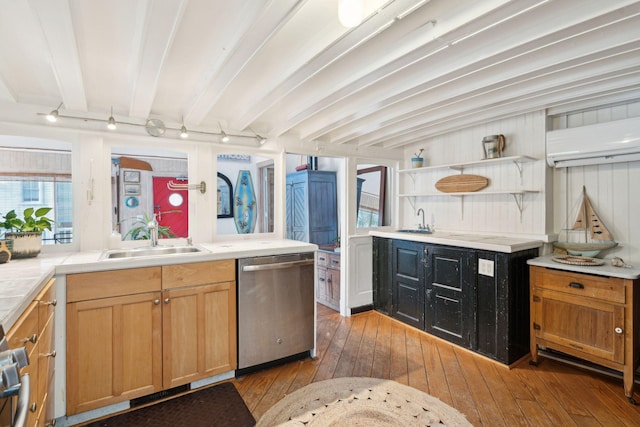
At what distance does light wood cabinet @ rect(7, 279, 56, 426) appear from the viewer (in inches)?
47.0

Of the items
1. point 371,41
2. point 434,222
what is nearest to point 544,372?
point 434,222

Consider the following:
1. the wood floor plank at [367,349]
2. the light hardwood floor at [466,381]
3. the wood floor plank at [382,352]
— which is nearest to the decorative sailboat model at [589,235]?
the light hardwood floor at [466,381]

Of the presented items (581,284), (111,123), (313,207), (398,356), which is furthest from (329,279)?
(111,123)

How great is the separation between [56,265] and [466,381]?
9.52 feet

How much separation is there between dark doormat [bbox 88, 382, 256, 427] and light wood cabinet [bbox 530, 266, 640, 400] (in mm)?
2346

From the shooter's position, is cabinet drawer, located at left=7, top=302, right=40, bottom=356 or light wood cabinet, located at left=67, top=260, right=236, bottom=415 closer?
cabinet drawer, located at left=7, top=302, right=40, bottom=356

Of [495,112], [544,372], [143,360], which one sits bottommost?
[544,372]

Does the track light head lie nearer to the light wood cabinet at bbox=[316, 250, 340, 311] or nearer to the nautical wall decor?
the nautical wall decor

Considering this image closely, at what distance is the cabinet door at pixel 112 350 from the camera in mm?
1932

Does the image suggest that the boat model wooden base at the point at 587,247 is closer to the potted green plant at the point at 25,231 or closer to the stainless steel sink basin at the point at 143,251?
the stainless steel sink basin at the point at 143,251

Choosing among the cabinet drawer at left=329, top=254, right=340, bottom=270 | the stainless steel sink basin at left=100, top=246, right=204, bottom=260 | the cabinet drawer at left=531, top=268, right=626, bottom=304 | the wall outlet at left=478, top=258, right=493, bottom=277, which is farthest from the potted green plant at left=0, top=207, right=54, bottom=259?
the cabinet drawer at left=531, top=268, right=626, bottom=304

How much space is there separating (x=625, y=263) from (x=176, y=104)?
3.83 metres

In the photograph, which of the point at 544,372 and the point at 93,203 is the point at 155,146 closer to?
the point at 93,203

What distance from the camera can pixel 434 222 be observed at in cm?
393
